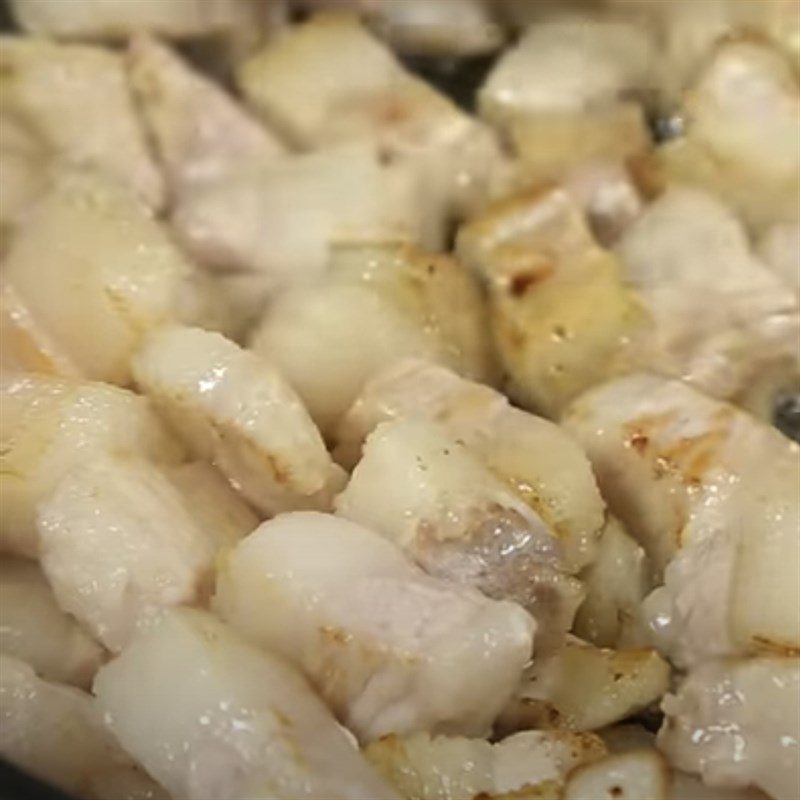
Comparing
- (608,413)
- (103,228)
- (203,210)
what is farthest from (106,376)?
(608,413)

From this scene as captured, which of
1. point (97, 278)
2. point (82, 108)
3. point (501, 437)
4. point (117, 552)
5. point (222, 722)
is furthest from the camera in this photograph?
point (82, 108)

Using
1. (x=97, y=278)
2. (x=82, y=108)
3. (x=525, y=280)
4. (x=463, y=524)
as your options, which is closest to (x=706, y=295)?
(x=525, y=280)

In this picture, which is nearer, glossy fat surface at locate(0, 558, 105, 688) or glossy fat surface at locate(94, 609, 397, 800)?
glossy fat surface at locate(94, 609, 397, 800)

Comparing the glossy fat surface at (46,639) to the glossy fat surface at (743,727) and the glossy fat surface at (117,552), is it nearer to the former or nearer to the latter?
the glossy fat surface at (117,552)

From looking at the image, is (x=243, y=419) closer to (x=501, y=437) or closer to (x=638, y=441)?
(x=501, y=437)

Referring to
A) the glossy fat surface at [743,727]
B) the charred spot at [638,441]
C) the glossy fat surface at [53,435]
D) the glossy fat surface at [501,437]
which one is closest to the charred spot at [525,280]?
the glossy fat surface at [501,437]

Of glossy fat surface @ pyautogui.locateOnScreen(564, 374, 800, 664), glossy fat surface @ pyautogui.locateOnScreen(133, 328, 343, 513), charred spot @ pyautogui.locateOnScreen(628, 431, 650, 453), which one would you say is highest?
glossy fat surface @ pyautogui.locateOnScreen(133, 328, 343, 513)

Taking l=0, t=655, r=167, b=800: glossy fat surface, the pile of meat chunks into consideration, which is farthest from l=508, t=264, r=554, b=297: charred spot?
l=0, t=655, r=167, b=800: glossy fat surface

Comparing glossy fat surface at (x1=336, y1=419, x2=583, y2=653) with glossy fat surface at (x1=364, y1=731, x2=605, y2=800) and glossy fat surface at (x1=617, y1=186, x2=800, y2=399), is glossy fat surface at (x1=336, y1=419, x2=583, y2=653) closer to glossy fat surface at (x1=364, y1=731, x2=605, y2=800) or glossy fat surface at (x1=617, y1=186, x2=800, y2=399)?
glossy fat surface at (x1=364, y1=731, x2=605, y2=800)
